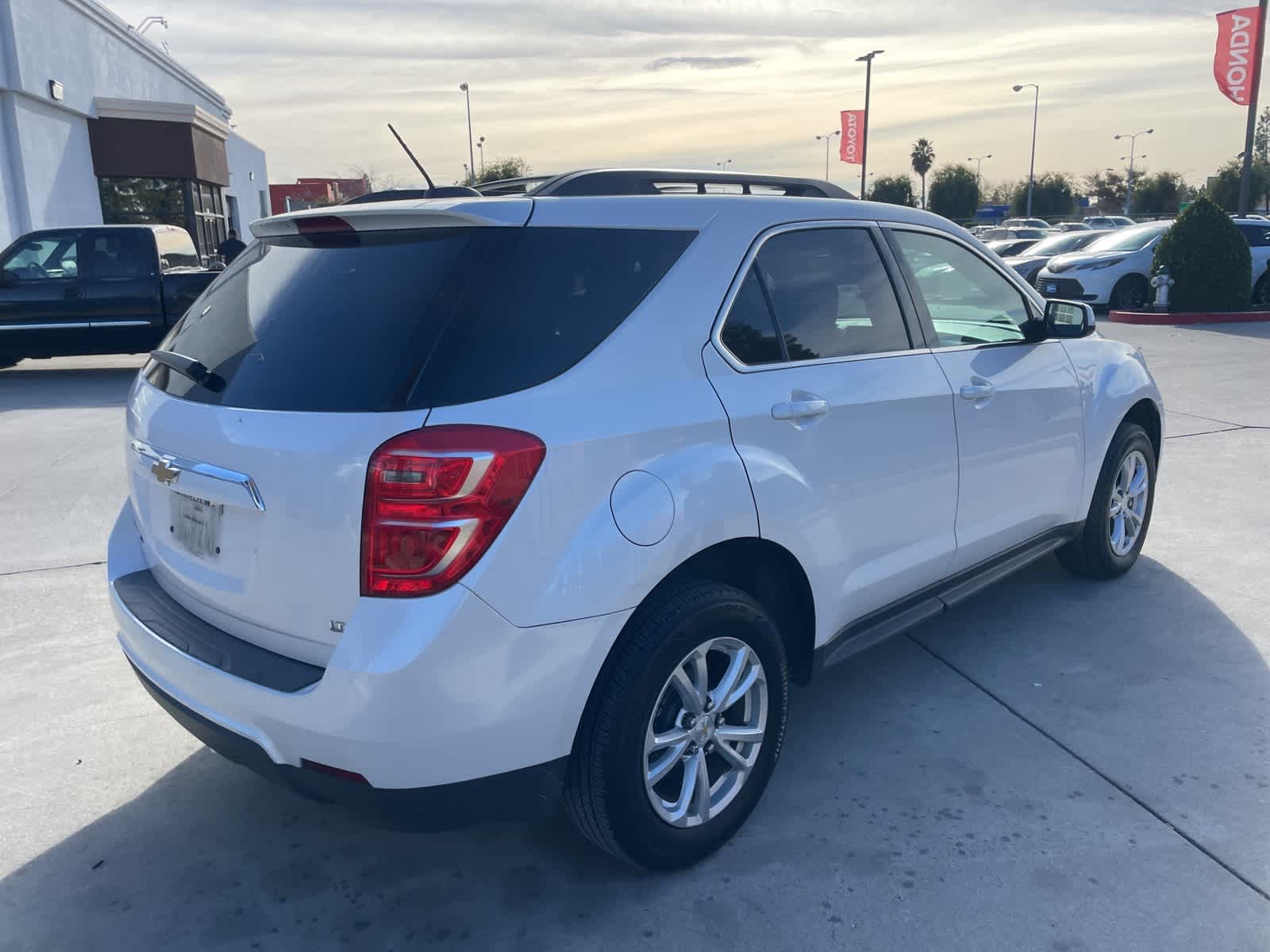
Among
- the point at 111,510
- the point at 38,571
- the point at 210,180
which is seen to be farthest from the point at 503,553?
the point at 210,180

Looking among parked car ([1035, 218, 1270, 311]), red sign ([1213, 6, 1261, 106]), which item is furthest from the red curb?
red sign ([1213, 6, 1261, 106])

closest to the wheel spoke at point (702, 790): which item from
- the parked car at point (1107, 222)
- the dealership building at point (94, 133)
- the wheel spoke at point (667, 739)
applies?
the wheel spoke at point (667, 739)

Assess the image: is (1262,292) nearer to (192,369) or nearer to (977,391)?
(977,391)

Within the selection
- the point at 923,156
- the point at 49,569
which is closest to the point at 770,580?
the point at 49,569

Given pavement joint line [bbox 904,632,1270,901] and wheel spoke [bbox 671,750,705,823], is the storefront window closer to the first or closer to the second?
pavement joint line [bbox 904,632,1270,901]

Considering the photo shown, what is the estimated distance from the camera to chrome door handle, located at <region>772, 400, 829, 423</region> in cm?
289

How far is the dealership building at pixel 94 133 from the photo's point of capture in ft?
61.5

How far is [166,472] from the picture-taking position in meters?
2.70

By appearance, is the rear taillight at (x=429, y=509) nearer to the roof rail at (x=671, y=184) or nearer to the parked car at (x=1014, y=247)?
the roof rail at (x=671, y=184)

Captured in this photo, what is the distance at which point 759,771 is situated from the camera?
303 centimetres

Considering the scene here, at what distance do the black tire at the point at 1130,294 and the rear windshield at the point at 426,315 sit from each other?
16.9 metres

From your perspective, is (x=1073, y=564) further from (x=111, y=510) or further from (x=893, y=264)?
(x=111, y=510)

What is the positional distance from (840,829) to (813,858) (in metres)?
0.17

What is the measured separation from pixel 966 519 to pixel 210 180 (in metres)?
27.8
